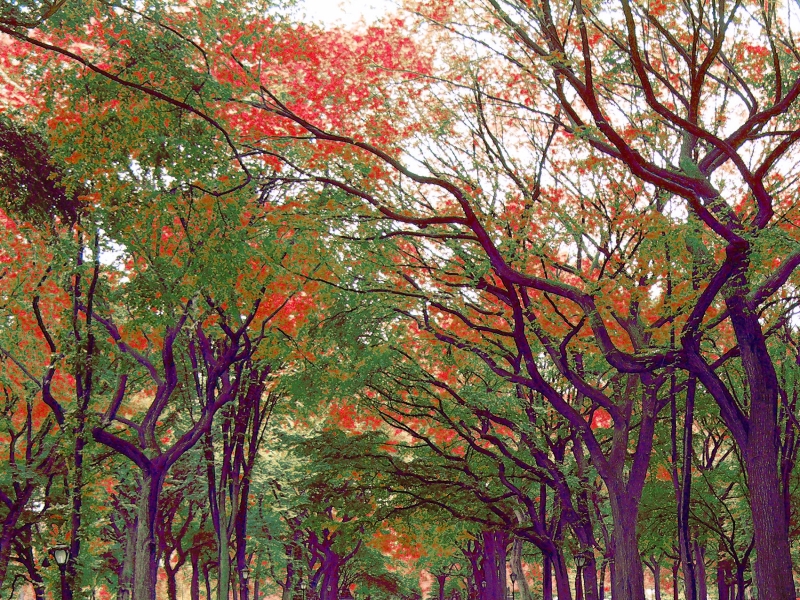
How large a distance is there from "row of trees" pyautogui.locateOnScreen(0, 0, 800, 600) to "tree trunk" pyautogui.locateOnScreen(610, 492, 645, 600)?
0.05 metres

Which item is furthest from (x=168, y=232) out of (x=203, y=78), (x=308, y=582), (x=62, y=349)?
(x=308, y=582)

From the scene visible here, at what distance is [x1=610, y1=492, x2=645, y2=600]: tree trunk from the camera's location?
14.4m

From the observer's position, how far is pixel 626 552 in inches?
572

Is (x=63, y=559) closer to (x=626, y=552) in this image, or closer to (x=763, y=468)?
(x=626, y=552)

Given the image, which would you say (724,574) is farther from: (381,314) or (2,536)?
(2,536)

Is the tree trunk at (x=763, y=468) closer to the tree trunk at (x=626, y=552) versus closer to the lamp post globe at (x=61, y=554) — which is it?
the tree trunk at (x=626, y=552)

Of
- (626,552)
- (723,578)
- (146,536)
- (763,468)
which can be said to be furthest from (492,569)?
(763,468)

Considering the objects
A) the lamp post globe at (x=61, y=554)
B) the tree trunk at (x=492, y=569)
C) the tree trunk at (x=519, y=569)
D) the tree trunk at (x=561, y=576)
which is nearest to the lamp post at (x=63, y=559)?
the lamp post globe at (x=61, y=554)

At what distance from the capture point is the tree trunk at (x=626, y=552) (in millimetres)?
14398

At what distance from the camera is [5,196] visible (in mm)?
11812

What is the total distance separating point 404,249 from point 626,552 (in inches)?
293

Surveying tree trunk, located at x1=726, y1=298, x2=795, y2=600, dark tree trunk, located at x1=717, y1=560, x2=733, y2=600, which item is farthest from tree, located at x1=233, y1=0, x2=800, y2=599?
dark tree trunk, located at x1=717, y1=560, x2=733, y2=600

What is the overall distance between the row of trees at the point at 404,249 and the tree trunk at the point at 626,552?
53mm

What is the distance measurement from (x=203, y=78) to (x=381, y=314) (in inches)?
302
